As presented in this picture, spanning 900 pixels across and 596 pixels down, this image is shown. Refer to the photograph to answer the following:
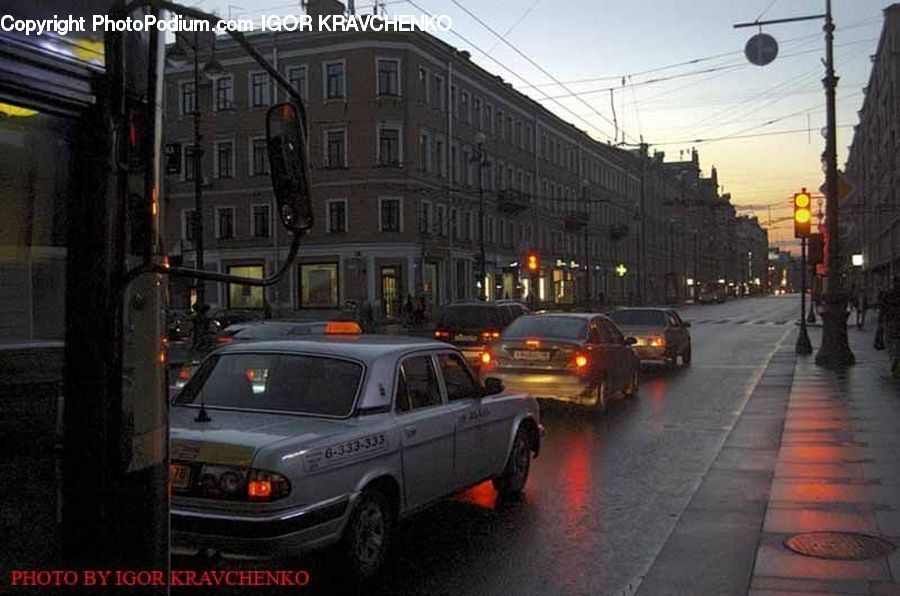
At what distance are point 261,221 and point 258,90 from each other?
7.34m

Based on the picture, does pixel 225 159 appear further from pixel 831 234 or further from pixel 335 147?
pixel 831 234

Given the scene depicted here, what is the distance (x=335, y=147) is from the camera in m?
51.5

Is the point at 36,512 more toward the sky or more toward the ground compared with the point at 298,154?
more toward the ground

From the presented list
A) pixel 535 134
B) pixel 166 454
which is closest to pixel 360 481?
pixel 166 454

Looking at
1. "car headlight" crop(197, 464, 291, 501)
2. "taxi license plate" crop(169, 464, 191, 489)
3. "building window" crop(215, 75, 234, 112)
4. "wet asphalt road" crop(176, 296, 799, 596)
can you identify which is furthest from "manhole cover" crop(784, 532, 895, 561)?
"building window" crop(215, 75, 234, 112)

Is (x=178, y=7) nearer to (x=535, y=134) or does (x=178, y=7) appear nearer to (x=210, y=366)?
(x=210, y=366)

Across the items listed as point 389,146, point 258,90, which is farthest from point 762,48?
point 258,90

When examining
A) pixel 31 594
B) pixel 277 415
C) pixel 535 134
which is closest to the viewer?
pixel 31 594

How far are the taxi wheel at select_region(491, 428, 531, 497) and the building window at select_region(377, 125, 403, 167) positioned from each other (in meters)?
43.2

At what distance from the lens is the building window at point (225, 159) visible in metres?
53.7

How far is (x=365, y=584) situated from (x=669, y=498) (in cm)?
366

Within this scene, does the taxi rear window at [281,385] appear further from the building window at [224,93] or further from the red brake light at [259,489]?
the building window at [224,93]

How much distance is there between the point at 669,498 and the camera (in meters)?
8.43

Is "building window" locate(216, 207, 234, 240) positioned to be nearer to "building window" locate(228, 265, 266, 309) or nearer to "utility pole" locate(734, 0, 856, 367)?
"building window" locate(228, 265, 266, 309)
